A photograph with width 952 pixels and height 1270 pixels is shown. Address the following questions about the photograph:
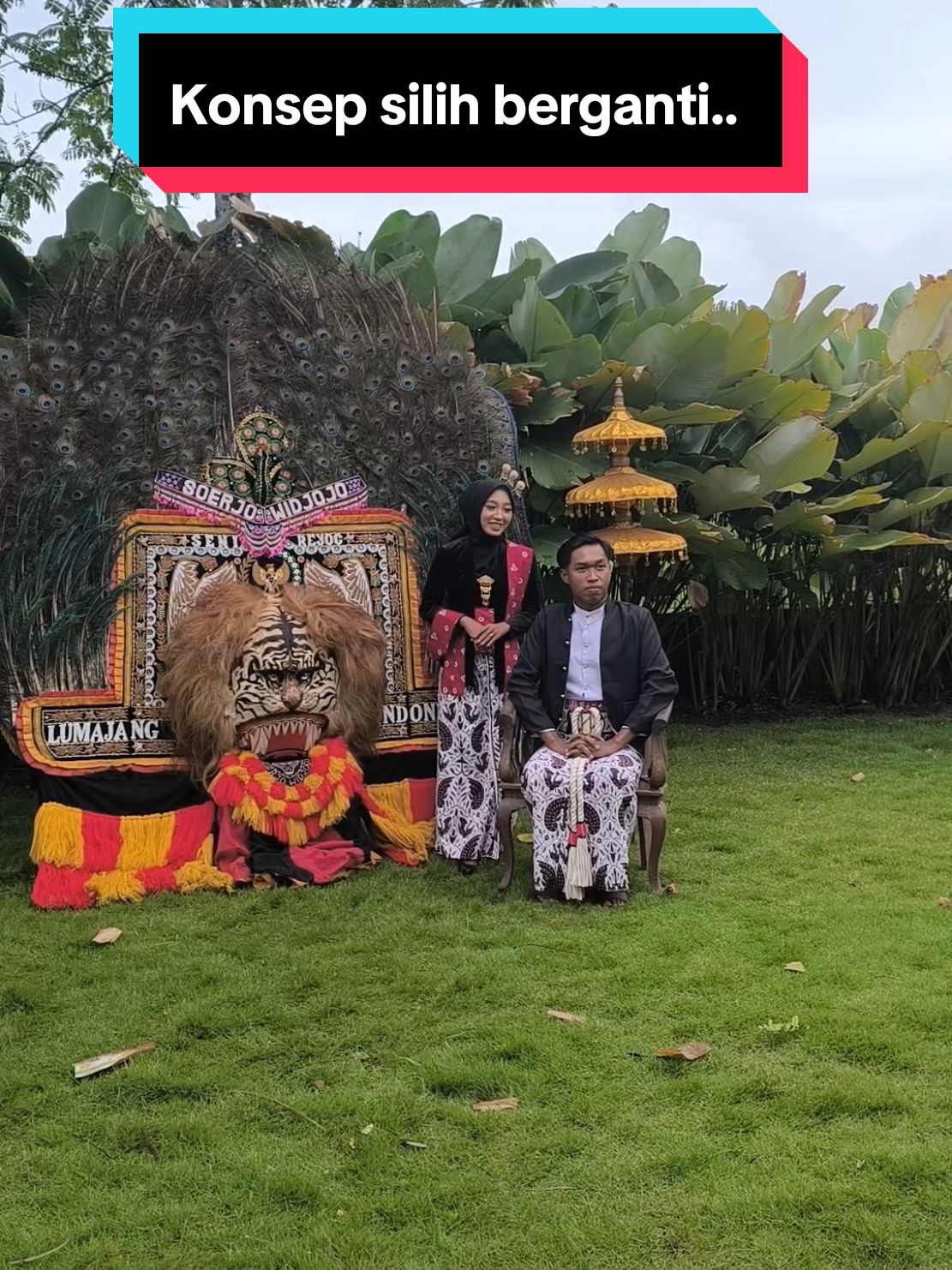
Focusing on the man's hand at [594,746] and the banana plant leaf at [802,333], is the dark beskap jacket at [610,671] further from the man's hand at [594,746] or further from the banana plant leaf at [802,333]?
the banana plant leaf at [802,333]

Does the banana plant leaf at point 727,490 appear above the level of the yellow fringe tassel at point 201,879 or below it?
above

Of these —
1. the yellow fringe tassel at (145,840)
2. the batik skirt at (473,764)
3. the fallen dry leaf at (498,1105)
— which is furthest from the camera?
the batik skirt at (473,764)

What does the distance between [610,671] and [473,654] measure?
0.69 m

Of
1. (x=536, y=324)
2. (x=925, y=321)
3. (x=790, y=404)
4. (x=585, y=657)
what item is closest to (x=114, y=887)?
(x=585, y=657)

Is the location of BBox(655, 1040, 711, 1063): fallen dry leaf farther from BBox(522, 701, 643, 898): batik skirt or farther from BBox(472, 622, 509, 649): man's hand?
BBox(472, 622, 509, 649): man's hand

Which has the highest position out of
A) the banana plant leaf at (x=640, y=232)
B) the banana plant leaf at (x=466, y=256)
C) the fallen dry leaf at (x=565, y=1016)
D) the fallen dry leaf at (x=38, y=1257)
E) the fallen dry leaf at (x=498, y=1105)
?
the banana plant leaf at (x=640, y=232)

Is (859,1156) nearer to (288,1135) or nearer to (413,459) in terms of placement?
(288,1135)

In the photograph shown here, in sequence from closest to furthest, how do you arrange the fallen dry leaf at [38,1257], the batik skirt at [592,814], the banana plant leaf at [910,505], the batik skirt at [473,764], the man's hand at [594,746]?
the fallen dry leaf at [38,1257]
the batik skirt at [592,814]
the man's hand at [594,746]
the batik skirt at [473,764]
the banana plant leaf at [910,505]

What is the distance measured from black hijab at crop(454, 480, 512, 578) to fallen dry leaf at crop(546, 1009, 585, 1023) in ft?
6.88

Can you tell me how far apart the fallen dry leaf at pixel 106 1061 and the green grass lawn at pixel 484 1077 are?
35 millimetres

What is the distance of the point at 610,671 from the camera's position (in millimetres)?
4809

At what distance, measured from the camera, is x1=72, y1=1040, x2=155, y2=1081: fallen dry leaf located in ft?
10.7

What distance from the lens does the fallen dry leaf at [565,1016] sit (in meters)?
3.56

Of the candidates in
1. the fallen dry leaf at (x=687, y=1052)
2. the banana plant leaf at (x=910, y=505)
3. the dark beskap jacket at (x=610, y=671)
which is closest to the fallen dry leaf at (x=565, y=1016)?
the fallen dry leaf at (x=687, y=1052)
